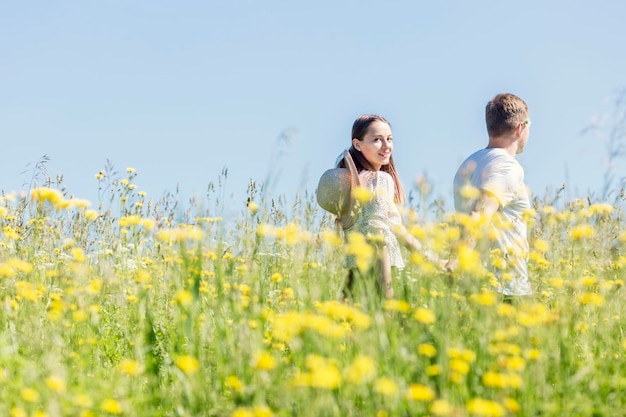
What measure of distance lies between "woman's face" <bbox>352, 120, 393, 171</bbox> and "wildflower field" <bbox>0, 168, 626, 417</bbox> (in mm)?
514

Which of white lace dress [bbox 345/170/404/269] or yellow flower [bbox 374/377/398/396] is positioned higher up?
white lace dress [bbox 345/170/404/269]

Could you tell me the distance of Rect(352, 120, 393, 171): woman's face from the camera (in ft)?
16.1

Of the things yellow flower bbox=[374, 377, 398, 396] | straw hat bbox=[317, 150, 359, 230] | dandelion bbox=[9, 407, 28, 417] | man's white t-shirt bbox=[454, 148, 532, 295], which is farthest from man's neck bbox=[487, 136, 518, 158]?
dandelion bbox=[9, 407, 28, 417]

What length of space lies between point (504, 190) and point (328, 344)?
82.3 inches

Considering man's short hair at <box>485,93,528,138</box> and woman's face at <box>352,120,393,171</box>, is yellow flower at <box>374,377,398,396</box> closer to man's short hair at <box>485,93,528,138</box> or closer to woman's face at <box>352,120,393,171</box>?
woman's face at <box>352,120,393,171</box>

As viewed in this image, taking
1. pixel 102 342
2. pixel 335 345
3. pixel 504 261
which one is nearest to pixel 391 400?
pixel 335 345

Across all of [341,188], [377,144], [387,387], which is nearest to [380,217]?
[341,188]

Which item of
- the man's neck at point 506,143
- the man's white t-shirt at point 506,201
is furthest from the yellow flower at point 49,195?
the man's neck at point 506,143

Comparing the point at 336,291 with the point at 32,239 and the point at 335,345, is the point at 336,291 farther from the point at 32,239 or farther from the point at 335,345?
the point at 32,239

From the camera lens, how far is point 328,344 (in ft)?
9.44

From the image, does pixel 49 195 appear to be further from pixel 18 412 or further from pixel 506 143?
pixel 506 143

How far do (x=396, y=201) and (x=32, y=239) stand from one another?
2.88 metres

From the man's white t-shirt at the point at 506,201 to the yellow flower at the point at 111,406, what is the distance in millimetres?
2337

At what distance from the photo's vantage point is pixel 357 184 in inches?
187
